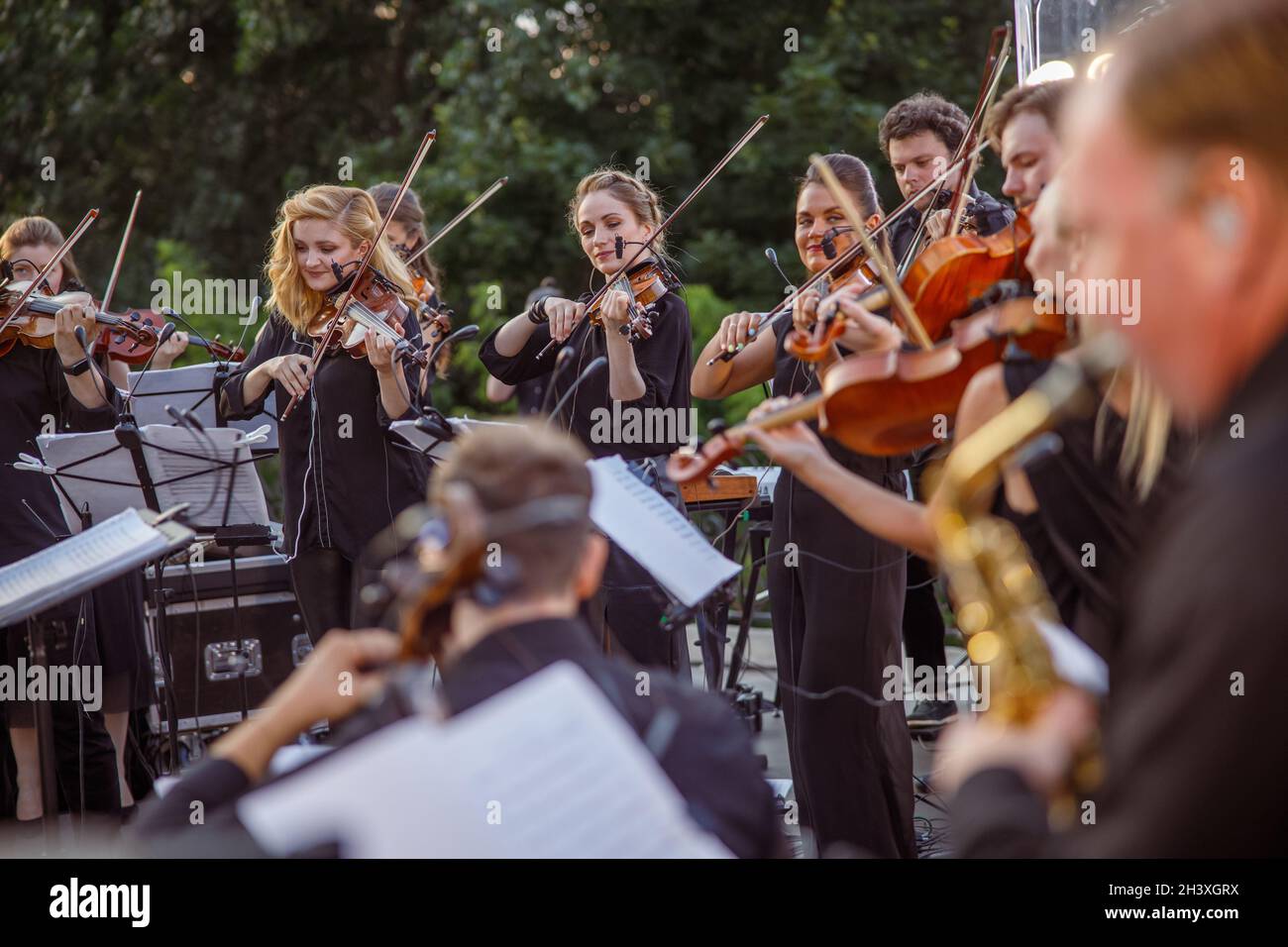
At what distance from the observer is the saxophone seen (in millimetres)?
1172

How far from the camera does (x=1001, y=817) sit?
1.06 meters

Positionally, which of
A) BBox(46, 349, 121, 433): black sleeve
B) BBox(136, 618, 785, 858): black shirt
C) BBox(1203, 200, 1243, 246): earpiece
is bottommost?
BBox(136, 618, 785, 858): black shirt

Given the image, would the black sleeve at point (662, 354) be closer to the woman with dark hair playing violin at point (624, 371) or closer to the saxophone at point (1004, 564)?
the woman with dark hair playing violin at point (624, 371)

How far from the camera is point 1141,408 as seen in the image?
192 centimetres

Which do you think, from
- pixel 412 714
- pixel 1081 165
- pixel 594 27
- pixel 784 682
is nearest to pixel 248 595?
pixel 784 682

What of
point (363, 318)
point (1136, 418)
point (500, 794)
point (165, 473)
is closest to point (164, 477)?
point (165, 473)

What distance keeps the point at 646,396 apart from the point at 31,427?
1889 mm

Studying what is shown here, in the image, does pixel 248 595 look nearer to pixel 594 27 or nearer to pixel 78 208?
pixel 594 27

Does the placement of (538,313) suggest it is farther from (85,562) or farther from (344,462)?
(85,562)

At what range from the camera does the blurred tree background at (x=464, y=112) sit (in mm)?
10031

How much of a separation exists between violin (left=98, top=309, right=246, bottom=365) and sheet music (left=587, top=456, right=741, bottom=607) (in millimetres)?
2226

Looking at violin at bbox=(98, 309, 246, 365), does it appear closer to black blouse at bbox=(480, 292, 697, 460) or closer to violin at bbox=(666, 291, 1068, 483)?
black blouse at bbox=(480, 292, 697, 460)

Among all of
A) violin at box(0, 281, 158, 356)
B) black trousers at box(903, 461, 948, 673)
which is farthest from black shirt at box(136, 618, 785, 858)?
black trousers at box(903, 461, 948, 673)

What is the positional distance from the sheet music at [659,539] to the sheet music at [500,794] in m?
1.38
